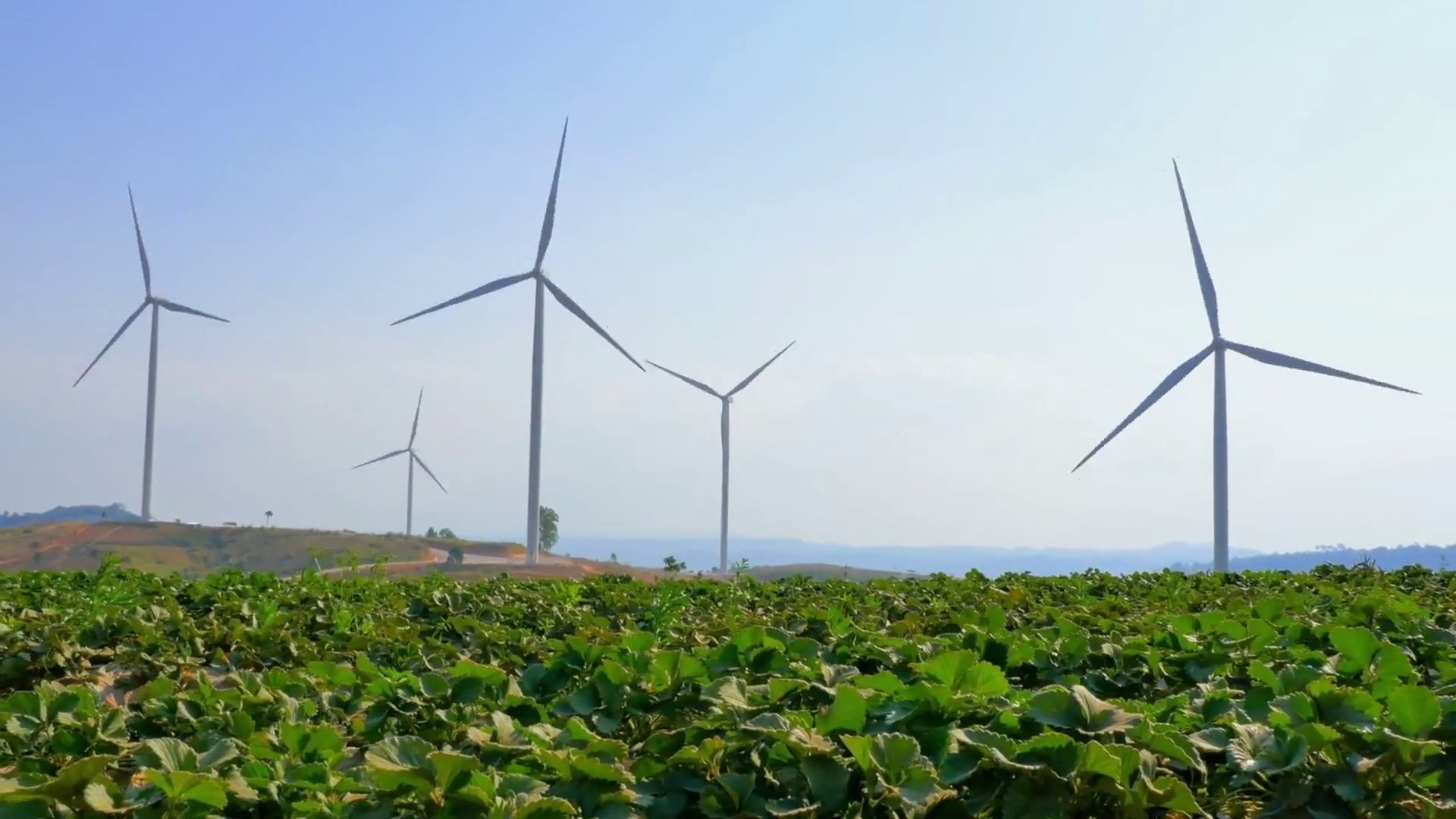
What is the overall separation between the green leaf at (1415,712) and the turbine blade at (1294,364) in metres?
42.0

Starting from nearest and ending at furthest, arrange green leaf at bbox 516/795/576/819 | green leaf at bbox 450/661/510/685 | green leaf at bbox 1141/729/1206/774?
green leaf at bbox 516/795/576/819, green leaf at bbox 1141/729/1206/774, green leaf at bbox 450/661/510/685

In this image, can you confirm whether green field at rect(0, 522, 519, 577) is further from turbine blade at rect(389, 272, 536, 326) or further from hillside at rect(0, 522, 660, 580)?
turbine blade at rect(389, 272, 536, 326)

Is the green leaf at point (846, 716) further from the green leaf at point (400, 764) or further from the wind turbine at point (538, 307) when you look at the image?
the wind turbine at point (538, 307)

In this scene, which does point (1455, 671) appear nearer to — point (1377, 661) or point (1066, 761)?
point (1377, 661)

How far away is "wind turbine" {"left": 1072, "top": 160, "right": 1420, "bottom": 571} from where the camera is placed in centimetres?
4197

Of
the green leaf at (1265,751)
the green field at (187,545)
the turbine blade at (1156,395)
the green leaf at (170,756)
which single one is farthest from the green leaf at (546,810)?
the green field at (187,545)

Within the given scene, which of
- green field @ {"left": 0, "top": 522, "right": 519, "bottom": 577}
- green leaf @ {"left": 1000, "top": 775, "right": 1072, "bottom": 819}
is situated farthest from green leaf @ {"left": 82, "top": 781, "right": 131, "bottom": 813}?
green field @ {"left": 0, "top": 522, "right": 519, "bottom": 577}

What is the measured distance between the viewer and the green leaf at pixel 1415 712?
3814 millimetres

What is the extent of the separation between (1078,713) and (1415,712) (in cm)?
107

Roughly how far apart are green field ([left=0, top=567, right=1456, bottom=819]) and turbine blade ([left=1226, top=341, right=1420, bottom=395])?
122ft

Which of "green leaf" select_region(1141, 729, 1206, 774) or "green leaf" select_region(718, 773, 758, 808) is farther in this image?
"green leaf" select_region(1141, 729, 1206, 774)

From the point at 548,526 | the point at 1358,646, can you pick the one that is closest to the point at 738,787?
the point at 1358,646

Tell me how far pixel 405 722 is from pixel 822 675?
70.6 inches

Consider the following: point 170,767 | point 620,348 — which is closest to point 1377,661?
point 170,767
